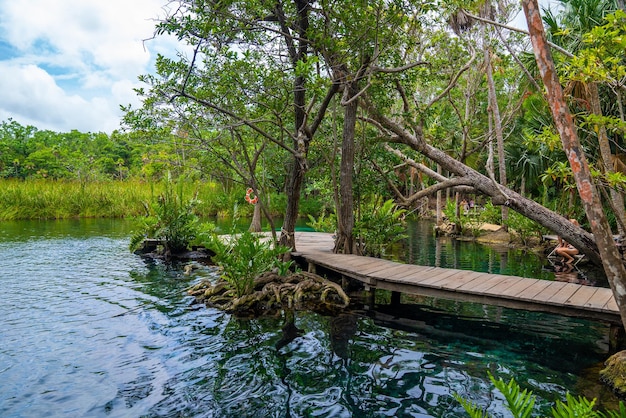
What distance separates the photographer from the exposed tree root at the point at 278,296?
7.32 metres

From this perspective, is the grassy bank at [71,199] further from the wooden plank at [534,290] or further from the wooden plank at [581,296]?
the wooden plank at [581,296]

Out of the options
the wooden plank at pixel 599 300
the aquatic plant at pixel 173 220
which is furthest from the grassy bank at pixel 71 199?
the wooden plank at pixel 599 300

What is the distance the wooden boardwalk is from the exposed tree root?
1.59ft

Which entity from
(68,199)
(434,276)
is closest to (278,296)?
(434,276)

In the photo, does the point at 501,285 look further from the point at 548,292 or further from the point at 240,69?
the point at 240,69

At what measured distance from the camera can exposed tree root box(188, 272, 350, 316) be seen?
288 inches

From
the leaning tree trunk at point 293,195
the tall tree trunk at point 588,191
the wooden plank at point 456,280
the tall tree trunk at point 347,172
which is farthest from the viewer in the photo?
the tall tree trunk at point 347,172

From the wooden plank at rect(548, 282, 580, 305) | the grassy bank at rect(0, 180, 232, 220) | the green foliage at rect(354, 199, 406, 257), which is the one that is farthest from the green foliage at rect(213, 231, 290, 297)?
the grassy bank at rect(0, 180, 232, 220)

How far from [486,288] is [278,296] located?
3.29 metres

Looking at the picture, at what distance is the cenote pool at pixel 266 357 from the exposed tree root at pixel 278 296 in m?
0.27

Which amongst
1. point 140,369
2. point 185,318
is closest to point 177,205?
point 185,318

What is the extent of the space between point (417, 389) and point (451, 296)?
213cm

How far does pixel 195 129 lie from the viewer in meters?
7.70

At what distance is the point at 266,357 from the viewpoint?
5449 millimetres
